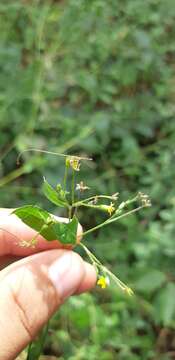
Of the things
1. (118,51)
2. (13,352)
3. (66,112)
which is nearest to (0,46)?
(66,112)

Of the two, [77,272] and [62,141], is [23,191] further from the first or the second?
[77,272]

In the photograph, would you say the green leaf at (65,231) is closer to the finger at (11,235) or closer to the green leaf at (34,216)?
the green leaf at (34,216)

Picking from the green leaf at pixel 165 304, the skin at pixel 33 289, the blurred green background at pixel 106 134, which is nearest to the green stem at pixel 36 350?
the skin at pixel 33 289

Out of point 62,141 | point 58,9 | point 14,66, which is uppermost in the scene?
point 58,9

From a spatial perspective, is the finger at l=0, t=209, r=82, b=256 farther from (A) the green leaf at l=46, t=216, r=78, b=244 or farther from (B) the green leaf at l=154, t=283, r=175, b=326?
(B) the green leaf at l=154, t=283, r=175, b=326

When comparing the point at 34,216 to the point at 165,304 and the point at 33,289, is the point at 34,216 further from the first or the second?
the point at 165,304

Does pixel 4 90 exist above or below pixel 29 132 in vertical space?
above
